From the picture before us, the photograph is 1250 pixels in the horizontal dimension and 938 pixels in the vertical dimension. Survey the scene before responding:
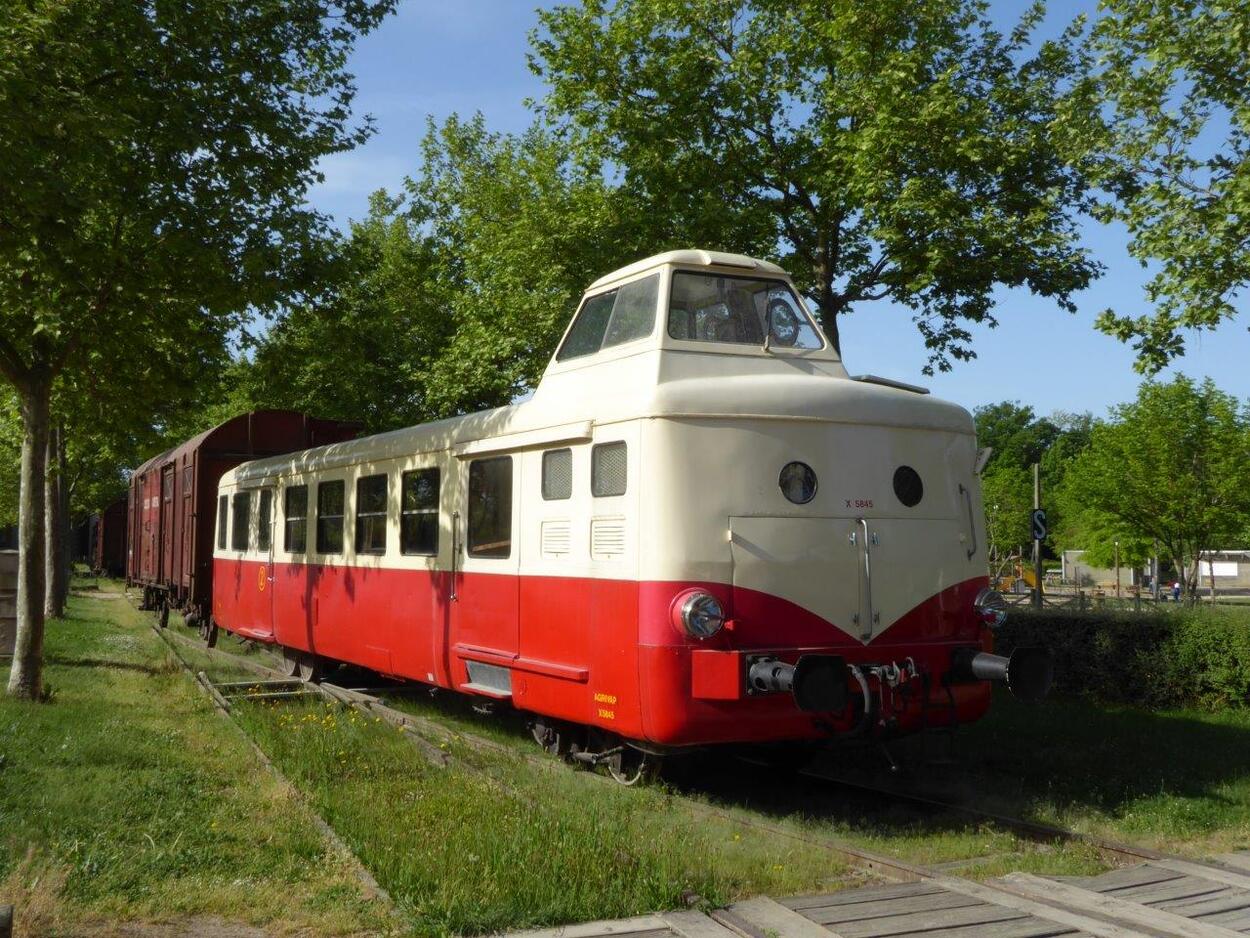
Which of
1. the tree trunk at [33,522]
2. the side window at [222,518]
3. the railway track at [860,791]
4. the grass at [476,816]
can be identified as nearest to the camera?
the grass at [476,816]

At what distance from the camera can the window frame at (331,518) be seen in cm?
1212

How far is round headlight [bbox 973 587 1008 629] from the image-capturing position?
26.6ft

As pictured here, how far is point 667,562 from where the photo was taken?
729cm

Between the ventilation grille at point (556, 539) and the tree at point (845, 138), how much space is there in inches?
280

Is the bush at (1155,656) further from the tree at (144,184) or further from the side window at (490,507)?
the tree at (144,184)

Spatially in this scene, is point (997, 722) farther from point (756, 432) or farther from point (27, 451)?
point (27, 451)

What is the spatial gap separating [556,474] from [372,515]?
3607 millimetres

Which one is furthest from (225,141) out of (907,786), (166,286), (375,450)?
(907,786)

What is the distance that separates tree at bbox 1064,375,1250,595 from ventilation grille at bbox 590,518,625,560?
2913 cm

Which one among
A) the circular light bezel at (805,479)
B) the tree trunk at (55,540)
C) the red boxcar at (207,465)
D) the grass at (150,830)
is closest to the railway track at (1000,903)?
the grass at (150,830)

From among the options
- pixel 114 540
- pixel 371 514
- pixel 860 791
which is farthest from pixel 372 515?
pixel 114 540

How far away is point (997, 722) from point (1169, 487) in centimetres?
2551

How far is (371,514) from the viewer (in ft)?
37.7

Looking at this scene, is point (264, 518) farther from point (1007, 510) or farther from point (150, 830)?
point (1007, 510)
